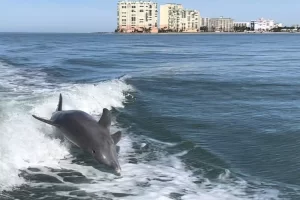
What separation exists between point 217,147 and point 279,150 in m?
1.64

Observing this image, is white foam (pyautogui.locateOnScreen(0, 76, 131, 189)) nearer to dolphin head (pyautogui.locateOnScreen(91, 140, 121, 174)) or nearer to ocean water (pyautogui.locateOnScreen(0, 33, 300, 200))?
ocean water (pyautogui.locateOnScreen(0, 33, 300, 200))

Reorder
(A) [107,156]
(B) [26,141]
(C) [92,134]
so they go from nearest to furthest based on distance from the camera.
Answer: (A) [107,156]
(C) [92,134]
(B) [26,141]

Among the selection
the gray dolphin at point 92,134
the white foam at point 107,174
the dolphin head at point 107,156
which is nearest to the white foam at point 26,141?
the white foam at point 107,174

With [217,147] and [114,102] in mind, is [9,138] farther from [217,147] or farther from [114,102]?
[114,102]

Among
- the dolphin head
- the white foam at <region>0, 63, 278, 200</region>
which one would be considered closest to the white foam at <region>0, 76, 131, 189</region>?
the white foam at <region>0, 63, 278, 200</region>

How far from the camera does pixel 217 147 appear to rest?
36.5ft

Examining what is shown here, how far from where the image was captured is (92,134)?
8.95 metres

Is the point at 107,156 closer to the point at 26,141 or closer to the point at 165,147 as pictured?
the point at 26,141

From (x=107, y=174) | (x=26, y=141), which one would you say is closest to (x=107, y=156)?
(x=107, y=174)

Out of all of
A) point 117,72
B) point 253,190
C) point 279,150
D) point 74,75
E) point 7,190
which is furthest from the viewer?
point 117,72

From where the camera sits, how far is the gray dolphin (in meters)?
8.42

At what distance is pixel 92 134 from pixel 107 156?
779 millimetres

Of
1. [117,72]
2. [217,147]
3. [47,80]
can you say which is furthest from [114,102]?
[117,72]

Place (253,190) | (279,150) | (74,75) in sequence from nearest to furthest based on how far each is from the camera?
(253,190) < (279,150) < (74,75)
